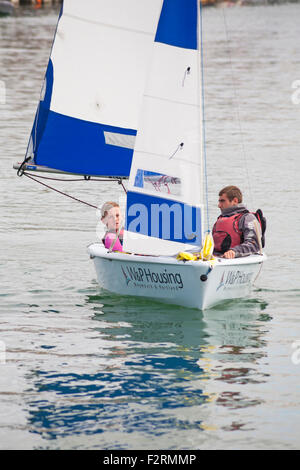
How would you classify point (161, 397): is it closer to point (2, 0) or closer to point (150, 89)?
point (150, 89)

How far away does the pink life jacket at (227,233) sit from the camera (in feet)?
57.8

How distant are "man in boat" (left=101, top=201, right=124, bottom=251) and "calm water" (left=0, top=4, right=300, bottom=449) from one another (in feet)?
3.10

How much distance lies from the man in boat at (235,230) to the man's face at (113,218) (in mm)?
1701

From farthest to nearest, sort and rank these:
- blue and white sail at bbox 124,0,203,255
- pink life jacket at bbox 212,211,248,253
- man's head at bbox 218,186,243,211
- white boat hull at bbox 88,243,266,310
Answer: man's head at bbox 218,186,243,211 < pink life jacket at bbox 212,211,248,253 < blue and white sail at bbox 124,0,203,255 < white boat hull at bbox 88,243,266,310

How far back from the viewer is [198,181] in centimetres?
1706

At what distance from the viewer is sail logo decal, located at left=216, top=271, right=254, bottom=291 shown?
1678 cm

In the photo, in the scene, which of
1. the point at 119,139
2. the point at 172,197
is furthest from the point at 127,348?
the point at 119,139

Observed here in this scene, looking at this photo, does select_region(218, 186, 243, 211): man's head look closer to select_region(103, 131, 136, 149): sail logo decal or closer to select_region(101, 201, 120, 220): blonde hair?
select_region(101, 201, 120, 220): blonde hair

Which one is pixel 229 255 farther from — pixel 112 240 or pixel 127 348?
pixel 127 348

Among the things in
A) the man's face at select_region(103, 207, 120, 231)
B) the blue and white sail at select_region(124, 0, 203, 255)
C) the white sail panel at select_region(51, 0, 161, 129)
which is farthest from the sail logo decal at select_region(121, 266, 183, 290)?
the white sail panel at select_region(51, 0, 161, 129)
